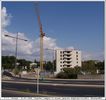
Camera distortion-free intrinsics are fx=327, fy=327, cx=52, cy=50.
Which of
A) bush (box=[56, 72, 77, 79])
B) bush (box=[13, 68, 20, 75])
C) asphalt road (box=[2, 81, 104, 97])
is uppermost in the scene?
bush (box=[13, 68, 20, 75])

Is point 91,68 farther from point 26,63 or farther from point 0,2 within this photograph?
point 0,2

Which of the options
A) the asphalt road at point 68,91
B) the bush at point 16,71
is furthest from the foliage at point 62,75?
the asphalt road at point 68,91

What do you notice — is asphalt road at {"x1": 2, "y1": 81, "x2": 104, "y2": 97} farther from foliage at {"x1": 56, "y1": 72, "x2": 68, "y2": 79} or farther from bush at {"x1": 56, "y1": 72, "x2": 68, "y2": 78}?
bush at {"x1": 56, "y1": 72, "x2": 68, "y2": 78}

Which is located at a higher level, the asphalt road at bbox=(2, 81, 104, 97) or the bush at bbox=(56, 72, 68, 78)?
the bush at bbox=(56, 72, 68, 78)

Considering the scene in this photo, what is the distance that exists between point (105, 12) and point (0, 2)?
9.75ft

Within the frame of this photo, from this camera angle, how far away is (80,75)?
4719cm

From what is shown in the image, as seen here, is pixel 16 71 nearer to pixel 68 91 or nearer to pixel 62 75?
pixel 62 75

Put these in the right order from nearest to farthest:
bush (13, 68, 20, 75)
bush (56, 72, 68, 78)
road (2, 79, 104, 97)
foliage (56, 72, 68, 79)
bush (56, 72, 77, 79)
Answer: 1. road (2, 79, 104, 97)
2. bush (13, 68, 20, 75)
3. bush (56, 72, 77, 79)
4. foliage (56, 72, 68, 79)
5. bush (56, 72, 68, 78)

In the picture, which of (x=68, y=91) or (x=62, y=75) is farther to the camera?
(x=62, y=75)

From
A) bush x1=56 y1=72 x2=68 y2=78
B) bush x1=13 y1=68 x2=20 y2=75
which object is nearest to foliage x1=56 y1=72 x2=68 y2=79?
bush x1=56 y1=72 x2=68 y2=78

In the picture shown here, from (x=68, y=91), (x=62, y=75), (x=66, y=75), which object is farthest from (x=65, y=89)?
(x=62, y=75)

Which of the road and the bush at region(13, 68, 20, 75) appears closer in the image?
the road

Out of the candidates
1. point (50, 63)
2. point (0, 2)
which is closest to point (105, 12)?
point (0, 2)

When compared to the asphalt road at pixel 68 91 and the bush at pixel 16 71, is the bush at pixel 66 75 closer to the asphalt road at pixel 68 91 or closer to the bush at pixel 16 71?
the bush at pixel 16 71
